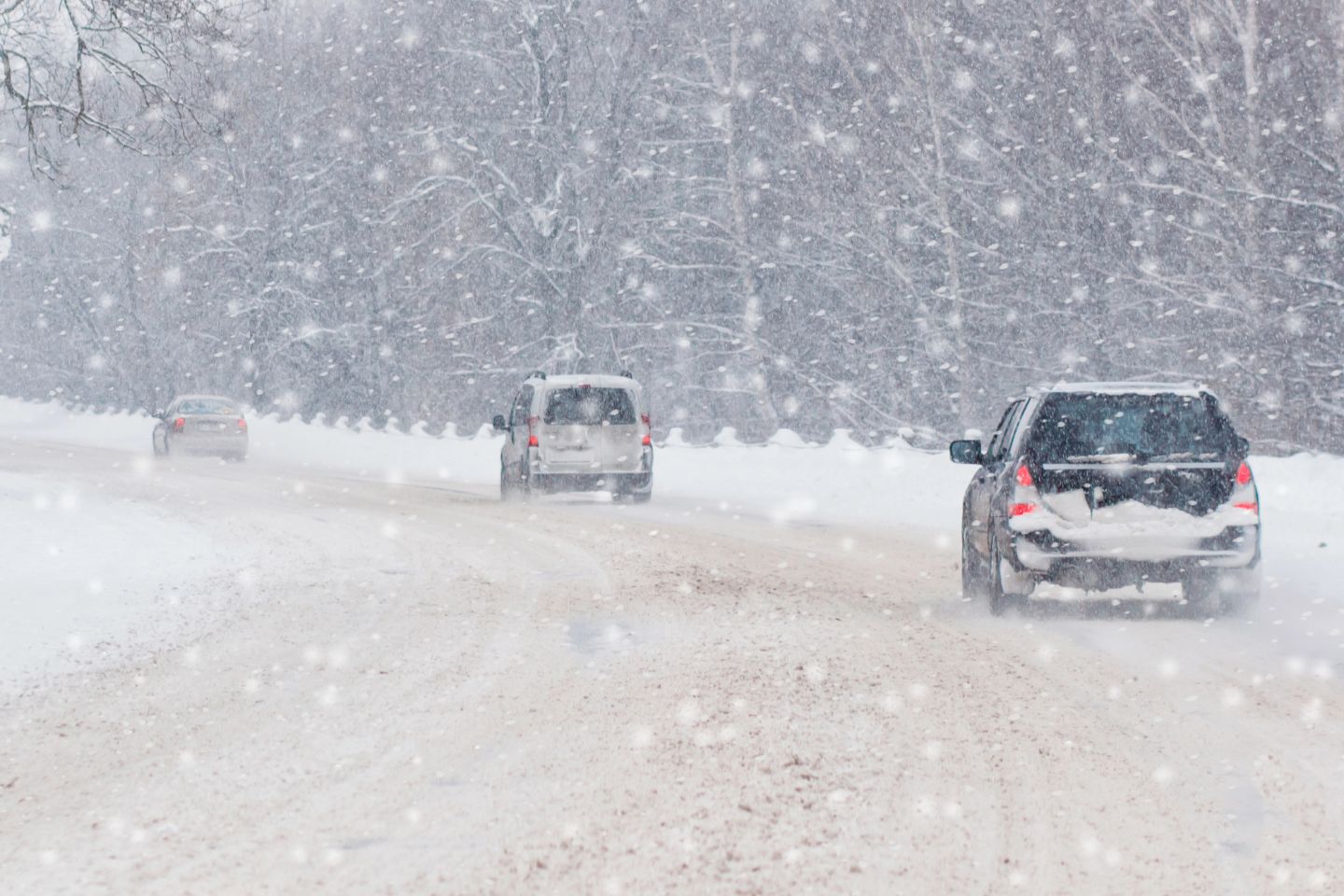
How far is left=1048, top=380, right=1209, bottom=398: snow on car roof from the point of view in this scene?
1171 centimetres

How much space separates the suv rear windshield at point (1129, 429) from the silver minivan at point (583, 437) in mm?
12151

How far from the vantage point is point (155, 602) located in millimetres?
12430

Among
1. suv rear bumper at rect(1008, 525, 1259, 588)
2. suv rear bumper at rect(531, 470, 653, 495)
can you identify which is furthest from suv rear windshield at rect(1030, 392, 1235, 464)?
suv rear bumper at rect(531, 470, 653, 495)

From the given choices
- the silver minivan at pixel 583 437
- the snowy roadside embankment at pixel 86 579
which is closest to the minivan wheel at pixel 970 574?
the snowy roadside embankment at pixel 86 579

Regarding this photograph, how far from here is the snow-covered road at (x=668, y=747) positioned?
5.19 m

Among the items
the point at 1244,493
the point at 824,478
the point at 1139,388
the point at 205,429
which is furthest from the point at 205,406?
the point at 1244,493

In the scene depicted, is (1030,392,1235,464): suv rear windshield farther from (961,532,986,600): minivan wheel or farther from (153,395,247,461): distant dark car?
(153,395,247,461): distant dark car

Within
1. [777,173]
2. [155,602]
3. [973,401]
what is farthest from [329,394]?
[155,602]

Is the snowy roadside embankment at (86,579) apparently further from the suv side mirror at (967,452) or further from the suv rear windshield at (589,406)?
the suv side mirror at (967,452)

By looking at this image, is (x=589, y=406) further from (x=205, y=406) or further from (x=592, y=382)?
(x=205, y=406)

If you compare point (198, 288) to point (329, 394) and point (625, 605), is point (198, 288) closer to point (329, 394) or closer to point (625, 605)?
point (329, 394)

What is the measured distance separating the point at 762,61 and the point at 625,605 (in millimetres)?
28469

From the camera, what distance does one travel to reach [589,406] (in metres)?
23.8

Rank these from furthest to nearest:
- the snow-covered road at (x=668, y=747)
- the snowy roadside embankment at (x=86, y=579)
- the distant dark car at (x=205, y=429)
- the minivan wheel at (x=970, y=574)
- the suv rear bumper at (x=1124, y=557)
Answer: the distant dark car at (x=205, y=429)
the minivan wheel at (x=970, y=574)
the suv rear bumper at (x=1124, y=557)
the snowy roadside embankment at (x=86, y=579)
the snow-covered road at (x=668, y=747)
